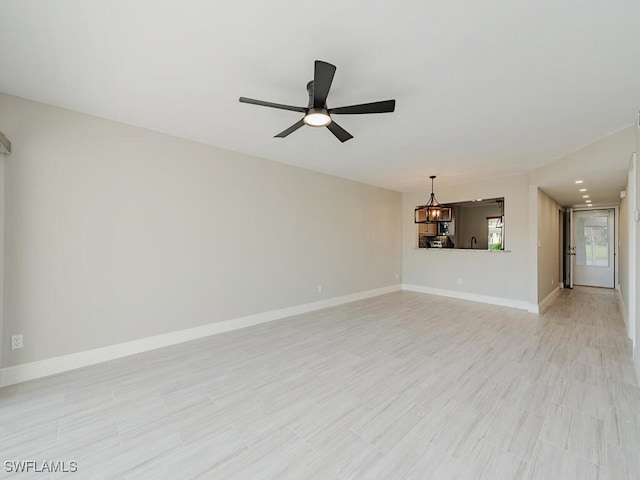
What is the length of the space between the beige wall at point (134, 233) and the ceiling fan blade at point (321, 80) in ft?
7.44

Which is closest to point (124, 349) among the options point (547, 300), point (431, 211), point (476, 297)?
point (431, 211)

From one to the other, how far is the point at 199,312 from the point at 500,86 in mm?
4090

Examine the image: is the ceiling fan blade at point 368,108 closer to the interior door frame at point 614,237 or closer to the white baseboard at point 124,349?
the white baseboard at point 124,349

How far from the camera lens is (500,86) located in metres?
2.24

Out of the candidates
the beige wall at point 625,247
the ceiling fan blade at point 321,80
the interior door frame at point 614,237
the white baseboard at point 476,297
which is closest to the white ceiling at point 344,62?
the ceiling fan blade at point 321,80

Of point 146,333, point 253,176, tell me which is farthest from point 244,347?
point 253,176

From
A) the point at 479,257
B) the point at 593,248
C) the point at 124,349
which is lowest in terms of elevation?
the point at 124,349

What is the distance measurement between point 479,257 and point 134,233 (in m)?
6.20

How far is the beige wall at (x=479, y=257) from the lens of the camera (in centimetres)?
519

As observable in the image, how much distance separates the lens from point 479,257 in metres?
5.79

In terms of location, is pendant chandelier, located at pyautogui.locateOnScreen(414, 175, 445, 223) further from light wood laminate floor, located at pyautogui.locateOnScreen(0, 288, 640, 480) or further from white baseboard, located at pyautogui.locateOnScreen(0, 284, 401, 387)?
white baseboard, located at pyautogui.locateOnScreen(0, 284, 401, 387)

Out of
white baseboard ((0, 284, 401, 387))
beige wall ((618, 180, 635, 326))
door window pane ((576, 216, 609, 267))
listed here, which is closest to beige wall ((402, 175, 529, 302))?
beige wall ((618, 180, 635, 326))

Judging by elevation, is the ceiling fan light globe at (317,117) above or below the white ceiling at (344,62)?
below

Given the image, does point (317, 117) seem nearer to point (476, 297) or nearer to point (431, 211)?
point (431, 211)
